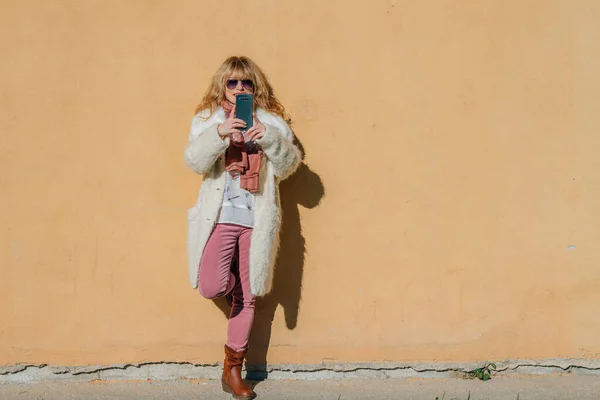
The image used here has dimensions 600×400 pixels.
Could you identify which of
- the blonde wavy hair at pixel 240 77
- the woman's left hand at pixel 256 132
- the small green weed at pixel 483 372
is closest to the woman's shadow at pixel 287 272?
the blonde wavy hair at pixel 240 77

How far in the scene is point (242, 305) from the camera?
4.00 metres

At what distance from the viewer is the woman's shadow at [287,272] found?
13.7 feet

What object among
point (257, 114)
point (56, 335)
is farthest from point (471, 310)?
point (56, 335)

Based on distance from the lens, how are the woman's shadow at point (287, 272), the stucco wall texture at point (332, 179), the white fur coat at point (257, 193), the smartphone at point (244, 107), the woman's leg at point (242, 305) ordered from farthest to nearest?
1. the woman's shadow at point (287, 272)
2. the stucco wall texture at point (332, 179)
3. the woman's leg at point (242, 305)
4. the white fur coat at point (257, 193)
5. the smartphone at point (244, 107)

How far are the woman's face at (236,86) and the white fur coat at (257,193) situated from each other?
103 millimetres

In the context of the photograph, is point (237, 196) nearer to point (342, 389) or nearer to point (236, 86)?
point (236, 86)

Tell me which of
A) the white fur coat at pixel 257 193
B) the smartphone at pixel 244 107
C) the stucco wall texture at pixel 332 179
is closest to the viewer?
the smartphone at pixel 244 107

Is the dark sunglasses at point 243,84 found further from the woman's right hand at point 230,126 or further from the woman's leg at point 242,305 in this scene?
the woman's leg at point 242,305

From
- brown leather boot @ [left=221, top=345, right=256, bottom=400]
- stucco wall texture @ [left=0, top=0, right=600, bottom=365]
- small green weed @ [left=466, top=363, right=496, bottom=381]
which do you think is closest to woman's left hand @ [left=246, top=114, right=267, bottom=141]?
stucco wall texture @ [left=0, top=0, right=600, bottom=365]

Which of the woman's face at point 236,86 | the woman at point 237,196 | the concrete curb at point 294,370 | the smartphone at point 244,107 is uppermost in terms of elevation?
the woman's face at point 236,86

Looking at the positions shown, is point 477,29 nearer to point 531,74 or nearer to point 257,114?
point 531,74

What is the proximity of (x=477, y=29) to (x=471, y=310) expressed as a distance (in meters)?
1.59

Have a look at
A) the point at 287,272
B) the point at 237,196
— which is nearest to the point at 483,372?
the point at 287,272

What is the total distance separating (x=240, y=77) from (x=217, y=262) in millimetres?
956
